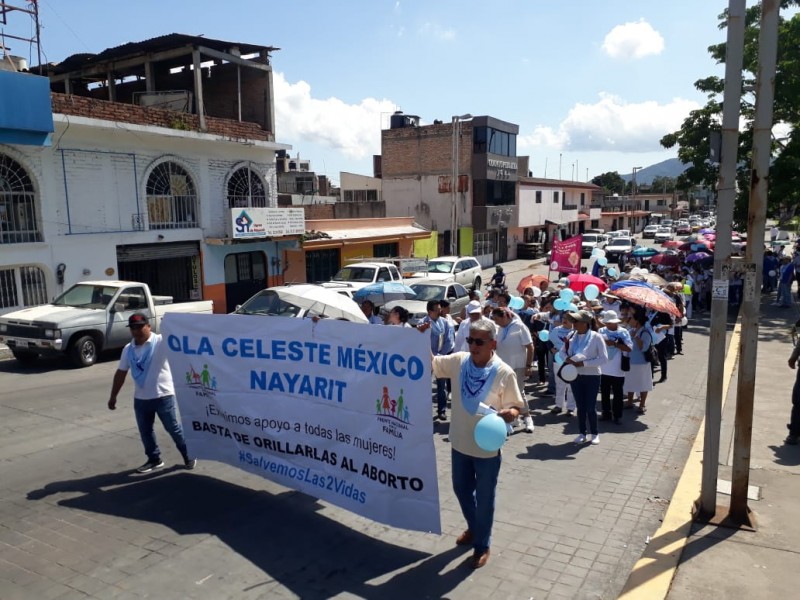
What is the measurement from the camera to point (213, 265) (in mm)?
22156

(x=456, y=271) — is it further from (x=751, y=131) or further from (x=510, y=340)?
(x=510, y=340)

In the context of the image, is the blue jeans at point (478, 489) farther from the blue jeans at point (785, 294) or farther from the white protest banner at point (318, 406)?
the blue jeans at point (785, 294)

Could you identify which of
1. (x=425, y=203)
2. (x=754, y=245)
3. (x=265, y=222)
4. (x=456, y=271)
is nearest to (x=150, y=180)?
(x=265, y=222)

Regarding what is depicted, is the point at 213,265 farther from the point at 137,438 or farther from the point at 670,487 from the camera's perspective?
the point at 670,487

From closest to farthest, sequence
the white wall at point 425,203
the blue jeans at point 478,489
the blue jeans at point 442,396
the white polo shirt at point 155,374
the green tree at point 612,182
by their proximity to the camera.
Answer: the blue jeans at point 478,489, the white polo shirt at point 155,374, the blue jeans at point 442,396, the white wall at point 425,203, the green tree at point 612,182

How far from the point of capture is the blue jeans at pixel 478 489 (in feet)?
15.6

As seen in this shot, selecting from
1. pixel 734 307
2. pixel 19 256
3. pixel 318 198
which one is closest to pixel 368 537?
pixel 19 256

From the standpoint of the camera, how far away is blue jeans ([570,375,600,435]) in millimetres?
7711

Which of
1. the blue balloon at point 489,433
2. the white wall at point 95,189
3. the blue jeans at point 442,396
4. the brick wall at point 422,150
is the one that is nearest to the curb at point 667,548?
the blue balloon at point 489,433

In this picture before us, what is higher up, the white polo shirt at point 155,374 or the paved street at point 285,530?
the white polo shirt at point 155,374

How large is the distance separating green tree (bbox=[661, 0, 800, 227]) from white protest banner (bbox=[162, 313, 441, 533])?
1802cm

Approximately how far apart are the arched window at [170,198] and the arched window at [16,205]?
366 centimetres

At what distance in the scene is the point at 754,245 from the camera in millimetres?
5402

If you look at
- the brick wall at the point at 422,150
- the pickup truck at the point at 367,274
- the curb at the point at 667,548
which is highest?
the brick wall at the point at 422,150
